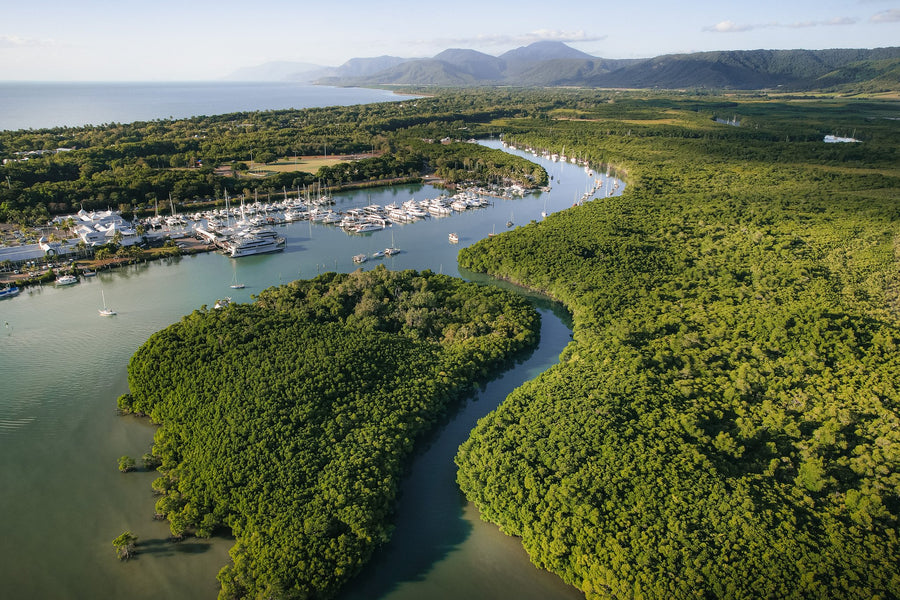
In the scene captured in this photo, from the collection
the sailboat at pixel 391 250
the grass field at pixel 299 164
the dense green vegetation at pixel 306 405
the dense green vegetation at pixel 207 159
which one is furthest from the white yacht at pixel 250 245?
the grass field at pixel 299 164

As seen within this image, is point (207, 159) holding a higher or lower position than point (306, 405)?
higher

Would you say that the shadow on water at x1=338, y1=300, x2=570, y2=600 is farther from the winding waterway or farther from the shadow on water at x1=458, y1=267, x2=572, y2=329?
the shadow on water at x1=458, y1=267, x2=572, y2=329

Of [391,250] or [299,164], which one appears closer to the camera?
[391,250]

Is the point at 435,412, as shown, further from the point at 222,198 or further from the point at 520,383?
the point at 222,198

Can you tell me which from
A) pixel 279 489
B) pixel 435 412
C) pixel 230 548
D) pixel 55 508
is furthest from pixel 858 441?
pixel 55 508

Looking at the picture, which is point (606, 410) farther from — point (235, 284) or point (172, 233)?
point (172, 233)

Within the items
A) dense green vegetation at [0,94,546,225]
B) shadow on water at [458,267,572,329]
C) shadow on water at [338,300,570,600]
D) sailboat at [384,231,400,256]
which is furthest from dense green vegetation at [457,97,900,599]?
dense green vegetation at [0,94,546,225]

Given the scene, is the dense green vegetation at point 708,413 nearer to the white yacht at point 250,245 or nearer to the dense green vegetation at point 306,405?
the dense green vegetation at point 306,405

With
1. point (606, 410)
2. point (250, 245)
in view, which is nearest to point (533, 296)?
point (606, 410)
